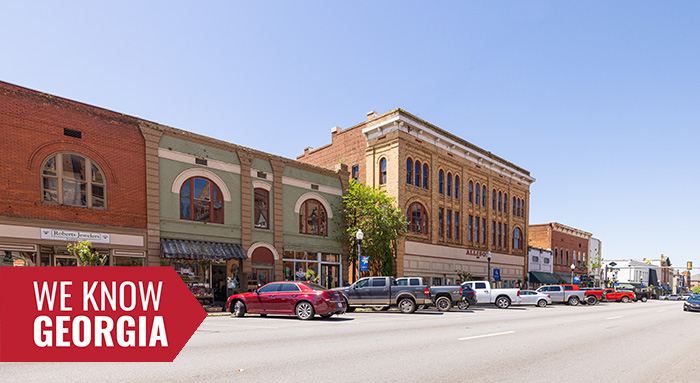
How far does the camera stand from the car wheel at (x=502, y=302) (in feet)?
92.3

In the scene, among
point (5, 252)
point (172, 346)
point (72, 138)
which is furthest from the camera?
point (72, 138)

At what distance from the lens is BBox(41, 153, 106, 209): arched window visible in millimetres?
18141

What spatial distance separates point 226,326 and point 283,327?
6.08 ft

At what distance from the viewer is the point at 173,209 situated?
21828 mm

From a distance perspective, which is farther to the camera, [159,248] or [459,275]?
[459,275]

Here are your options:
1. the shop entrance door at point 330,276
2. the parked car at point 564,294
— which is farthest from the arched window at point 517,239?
the shop entrance door at point 330,276

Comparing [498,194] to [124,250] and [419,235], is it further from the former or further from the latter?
[124,250]

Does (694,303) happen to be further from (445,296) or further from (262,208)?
(262,208)

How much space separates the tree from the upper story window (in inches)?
231

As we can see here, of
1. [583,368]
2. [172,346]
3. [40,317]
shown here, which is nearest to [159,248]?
[172,346]

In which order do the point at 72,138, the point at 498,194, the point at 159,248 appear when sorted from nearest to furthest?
1. the point at 72,138
2. the point at 159,248
3. the point at 498,194

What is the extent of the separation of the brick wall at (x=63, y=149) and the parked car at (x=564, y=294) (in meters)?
29.1

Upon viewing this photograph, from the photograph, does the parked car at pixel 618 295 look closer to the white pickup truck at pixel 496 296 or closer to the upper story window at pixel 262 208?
the white pickup truck at pixel 496 296

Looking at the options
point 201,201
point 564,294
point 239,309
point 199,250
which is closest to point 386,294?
point 239,309
